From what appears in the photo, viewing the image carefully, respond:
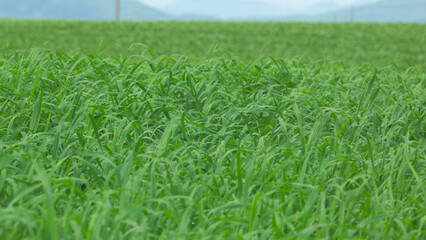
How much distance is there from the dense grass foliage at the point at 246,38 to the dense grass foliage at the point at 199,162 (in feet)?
21.4

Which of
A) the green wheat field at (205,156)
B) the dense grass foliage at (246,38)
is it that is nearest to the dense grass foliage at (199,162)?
the green wheat field at (205,156)

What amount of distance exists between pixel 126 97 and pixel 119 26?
31.9ft

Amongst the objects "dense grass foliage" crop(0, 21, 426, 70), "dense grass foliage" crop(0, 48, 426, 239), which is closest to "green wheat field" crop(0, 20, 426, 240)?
"dense grass foliage" crop(0, 48, 426, 239)

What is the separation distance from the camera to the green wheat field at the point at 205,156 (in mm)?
1497

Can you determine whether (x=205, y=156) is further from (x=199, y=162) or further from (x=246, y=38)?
(x=246, y=38)

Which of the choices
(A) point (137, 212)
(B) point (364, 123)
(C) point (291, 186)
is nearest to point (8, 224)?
(A) point (137, 212)

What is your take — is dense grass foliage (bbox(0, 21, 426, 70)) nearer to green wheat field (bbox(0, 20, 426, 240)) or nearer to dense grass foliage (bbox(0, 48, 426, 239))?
green wheat field (bbox(0, 20, 426, 240))

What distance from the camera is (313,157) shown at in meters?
2.17

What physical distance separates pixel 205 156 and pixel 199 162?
87mm

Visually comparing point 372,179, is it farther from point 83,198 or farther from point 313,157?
point 83,198

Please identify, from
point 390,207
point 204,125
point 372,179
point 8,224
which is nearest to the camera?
point 8,224

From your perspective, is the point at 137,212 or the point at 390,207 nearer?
the point at 137,212

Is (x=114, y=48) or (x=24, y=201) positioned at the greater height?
(x=114, y=48)

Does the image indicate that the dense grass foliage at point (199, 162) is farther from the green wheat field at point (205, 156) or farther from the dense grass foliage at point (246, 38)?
the dense grass foliage at point (246, 38)
